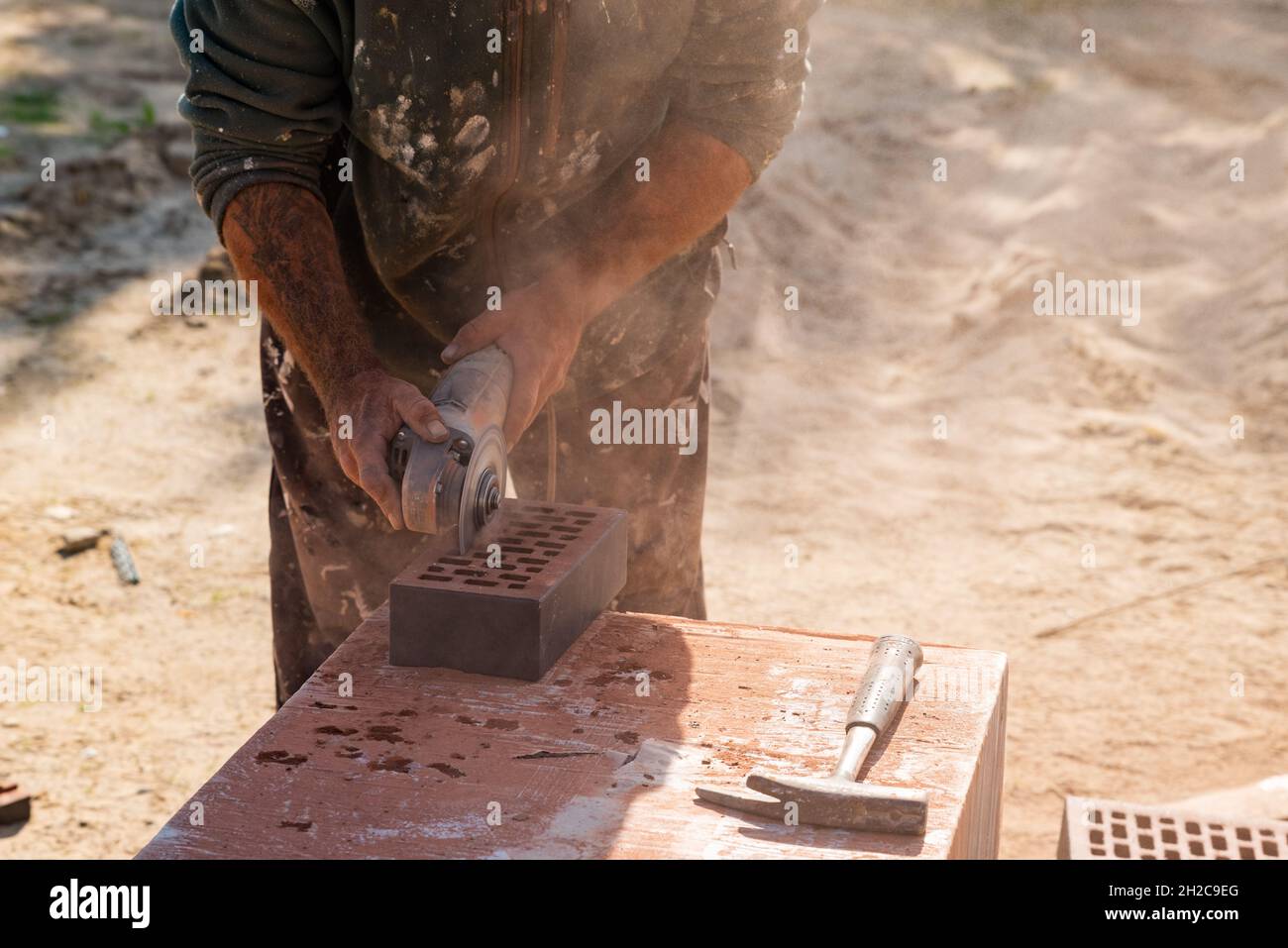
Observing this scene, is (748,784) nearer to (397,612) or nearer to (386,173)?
(397,612)

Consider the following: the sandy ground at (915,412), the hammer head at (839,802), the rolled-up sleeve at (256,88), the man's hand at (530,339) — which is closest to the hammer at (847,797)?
the hammer head at (839,802)

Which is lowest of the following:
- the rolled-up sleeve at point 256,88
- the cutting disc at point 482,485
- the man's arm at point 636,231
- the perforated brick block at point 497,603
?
the perforated brick block at point 497,603

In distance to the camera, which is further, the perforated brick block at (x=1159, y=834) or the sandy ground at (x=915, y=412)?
the sandy ground at (x=915, y=412)

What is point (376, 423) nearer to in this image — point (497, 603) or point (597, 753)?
point (497, 603)

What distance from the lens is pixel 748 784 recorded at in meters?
1.71

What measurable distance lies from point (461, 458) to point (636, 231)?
0.67 metres

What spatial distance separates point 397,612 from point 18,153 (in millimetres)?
6135

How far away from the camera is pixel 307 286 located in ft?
→ 7.54

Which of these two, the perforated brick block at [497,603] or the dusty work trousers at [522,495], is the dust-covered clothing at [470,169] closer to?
the dusty work trousers at [522,495]

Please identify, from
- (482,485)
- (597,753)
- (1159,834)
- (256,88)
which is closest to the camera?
(597,753)

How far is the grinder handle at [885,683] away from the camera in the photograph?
1829 millimetres

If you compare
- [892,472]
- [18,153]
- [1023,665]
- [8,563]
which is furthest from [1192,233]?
[18,153]

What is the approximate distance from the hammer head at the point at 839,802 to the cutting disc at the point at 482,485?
0.57 meters

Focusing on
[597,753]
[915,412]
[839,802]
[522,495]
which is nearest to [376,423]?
[597,753]
